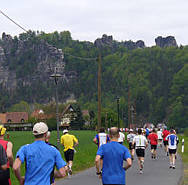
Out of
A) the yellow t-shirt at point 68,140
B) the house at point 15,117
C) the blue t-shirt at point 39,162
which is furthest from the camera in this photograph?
the house at point 15,117

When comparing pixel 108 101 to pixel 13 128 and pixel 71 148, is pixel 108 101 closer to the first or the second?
pixel 13 128

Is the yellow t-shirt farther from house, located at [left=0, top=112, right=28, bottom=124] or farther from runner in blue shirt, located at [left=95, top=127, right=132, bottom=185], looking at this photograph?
house, located at [left=0, top=112, right=28, bottom=124]

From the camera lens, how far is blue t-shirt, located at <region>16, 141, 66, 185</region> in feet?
21.9

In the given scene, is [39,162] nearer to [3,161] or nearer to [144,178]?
[3,161]

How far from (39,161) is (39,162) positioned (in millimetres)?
12

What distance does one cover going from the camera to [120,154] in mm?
8648

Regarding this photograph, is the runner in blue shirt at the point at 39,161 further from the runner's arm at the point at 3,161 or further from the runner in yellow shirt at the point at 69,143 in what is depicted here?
the runner in yellow shirt at the point at 69,143

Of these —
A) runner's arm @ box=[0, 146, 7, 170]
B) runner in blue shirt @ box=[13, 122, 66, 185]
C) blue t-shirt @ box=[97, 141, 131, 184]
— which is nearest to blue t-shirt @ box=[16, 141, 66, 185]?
runner in blue shirt @ box=[13, 122, 66, 185]

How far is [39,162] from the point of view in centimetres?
670

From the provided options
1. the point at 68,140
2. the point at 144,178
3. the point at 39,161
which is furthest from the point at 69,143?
the point at 39,161

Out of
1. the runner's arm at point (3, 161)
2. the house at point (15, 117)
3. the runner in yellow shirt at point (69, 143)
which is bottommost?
the house at point (15, 117)

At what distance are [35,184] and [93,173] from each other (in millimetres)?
13588

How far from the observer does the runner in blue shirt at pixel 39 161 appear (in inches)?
263

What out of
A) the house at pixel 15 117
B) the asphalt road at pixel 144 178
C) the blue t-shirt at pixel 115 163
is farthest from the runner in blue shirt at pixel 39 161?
the house at pixel 15 117
